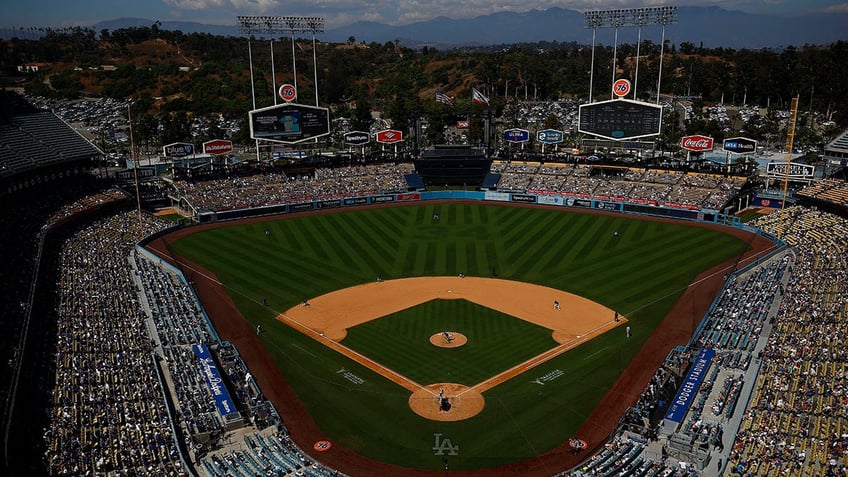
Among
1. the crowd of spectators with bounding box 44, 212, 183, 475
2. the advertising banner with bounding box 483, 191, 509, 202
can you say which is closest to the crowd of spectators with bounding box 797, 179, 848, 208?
the advertising banner with bounding box 483, 191, 509, 202

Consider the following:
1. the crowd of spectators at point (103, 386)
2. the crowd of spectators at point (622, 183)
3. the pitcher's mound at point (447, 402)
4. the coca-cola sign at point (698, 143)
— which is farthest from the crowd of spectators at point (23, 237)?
the coca-cola sign at point (698, 143)

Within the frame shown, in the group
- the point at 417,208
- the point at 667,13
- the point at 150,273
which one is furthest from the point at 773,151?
the point at 150,273

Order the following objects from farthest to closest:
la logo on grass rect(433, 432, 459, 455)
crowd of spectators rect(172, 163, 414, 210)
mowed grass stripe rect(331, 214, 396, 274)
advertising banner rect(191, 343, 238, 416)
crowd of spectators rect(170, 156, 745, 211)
Answer: crowd of spectators rect(172, 163, 414, 210)
crowd of spectators rect(170, 156, 745, 211)
mowed grass stripe rect(331, 214, 396, 274)
advertising banner rect(191, 343, 238, 416)
la logo on grass rect(433, 432, 459, 455)

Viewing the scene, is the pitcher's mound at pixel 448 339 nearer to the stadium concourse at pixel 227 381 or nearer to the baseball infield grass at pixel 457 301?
the baseball infield grass at pixel 457 301

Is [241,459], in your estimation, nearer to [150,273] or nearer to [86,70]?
[150,273]

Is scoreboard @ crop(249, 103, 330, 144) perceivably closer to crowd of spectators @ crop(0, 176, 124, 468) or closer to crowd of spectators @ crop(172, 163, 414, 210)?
crowd of spectators @ crop(172, 163, 414, 210)

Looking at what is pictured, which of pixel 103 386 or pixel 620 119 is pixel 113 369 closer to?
pixel 103 386
